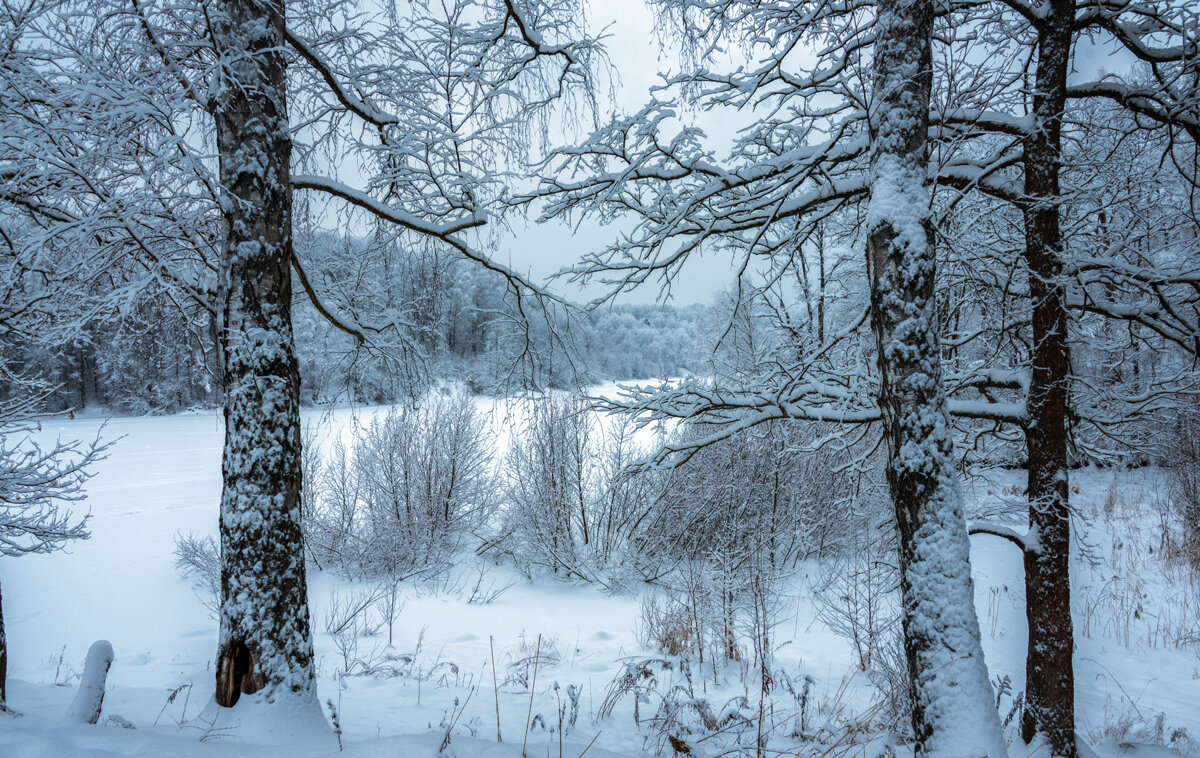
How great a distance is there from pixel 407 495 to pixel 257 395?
6698 mm

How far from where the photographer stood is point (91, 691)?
2207mm

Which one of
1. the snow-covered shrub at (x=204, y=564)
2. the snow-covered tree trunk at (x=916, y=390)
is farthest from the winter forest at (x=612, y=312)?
the snow-covered shrub at (x=204, y=564)

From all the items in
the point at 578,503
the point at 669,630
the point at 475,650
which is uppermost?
the point at 578,503

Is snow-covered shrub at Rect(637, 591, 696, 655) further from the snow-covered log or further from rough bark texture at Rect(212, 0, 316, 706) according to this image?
the snow-covered log

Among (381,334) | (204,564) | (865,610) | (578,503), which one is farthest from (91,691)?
(578,503)

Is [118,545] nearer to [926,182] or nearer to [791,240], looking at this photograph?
[791,240]

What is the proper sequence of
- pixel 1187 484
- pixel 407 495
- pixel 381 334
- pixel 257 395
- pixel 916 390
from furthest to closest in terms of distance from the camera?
pixel 407 495, pixel 1187 484, pixel 381 334, pixel 257 395, pixel 916 390

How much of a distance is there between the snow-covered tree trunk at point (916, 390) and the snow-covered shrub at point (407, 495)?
272 inches

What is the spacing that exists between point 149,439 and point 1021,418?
86.4 feet

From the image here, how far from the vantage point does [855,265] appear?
202 inches

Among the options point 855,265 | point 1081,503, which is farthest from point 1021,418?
point 1081,503

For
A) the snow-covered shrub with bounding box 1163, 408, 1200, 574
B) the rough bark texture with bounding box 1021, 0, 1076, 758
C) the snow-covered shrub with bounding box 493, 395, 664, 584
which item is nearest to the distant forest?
the rough bark texture with bounding box 1021, 0, 1076, 758

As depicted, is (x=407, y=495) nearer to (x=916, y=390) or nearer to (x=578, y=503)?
(x=578, y=503)

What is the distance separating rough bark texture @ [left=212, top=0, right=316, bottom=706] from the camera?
2510 mm
